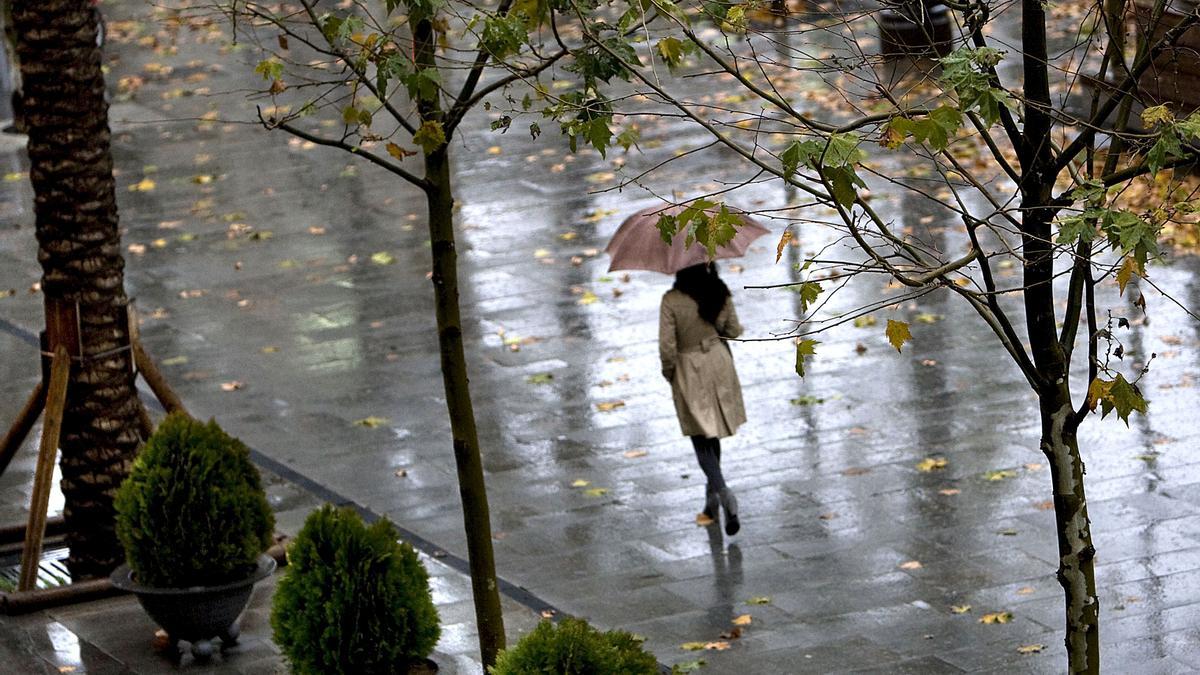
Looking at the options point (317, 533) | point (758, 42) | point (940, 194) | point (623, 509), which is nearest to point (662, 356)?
point (623, 509)

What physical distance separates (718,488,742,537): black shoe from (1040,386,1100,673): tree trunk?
4.48 m

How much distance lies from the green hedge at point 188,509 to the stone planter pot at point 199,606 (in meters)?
0.08

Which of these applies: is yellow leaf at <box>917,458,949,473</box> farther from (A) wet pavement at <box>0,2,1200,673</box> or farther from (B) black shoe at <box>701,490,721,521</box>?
(B) black shoe at <box>701,490,721,521</box>

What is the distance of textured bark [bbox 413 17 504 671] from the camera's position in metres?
7.12

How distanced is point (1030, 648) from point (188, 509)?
402 centimetres

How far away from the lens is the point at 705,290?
33.0 feet

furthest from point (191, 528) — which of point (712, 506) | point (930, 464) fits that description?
point (930, 464)

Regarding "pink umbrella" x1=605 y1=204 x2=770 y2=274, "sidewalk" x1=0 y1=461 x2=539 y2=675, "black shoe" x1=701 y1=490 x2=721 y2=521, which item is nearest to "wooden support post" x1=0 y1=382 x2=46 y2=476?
"sidewalk" x1=0 y1=461 x2=539 y2=675

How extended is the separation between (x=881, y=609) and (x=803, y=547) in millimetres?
954

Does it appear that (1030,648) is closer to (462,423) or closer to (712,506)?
(712,506)

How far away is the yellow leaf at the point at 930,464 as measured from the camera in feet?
34.9

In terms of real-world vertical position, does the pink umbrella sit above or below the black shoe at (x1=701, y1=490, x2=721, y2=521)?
above

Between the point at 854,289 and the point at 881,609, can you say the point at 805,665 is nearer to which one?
the point at 881,609

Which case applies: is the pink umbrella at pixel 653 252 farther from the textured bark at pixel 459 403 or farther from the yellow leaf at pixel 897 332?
the yellow leaf at pixel 897 332
